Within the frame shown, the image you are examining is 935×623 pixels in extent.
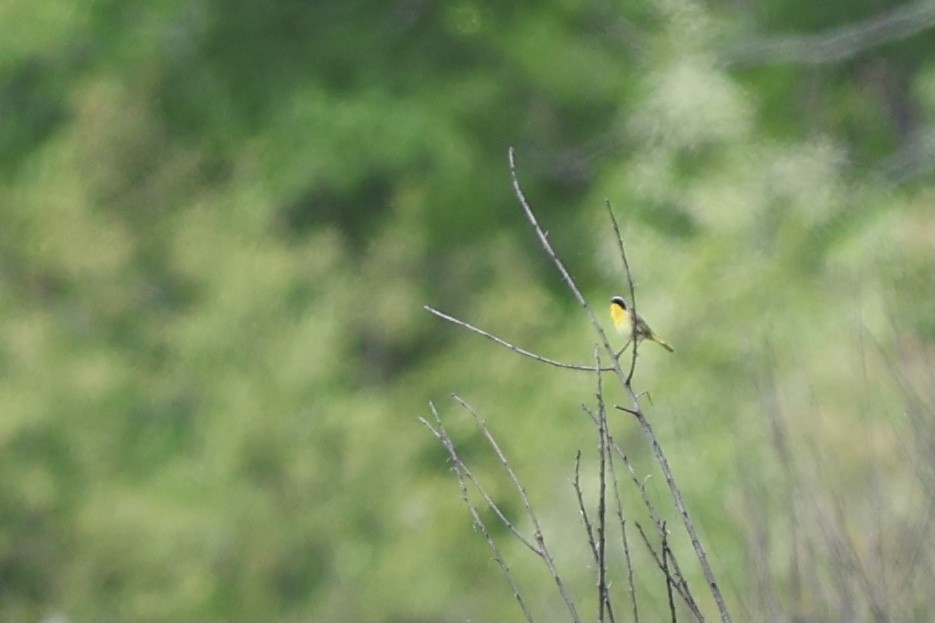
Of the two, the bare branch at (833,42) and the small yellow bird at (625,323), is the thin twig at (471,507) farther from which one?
the bare branch at (833,42)

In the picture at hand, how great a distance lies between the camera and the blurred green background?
43.8 feet

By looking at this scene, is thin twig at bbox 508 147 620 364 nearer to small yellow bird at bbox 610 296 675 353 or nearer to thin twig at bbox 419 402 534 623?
thin twig at bbox 419 402 534 623

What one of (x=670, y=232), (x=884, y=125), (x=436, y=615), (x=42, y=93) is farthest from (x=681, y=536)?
(x=42, y=93)

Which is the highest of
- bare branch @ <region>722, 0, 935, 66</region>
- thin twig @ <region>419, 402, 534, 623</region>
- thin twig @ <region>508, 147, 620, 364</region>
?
bare branch @ <region>722, 0, 935, 66</region>

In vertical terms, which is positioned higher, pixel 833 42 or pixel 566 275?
pixel 833 42

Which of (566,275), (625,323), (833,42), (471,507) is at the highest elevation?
(833,42)

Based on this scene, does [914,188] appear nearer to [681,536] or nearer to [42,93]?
[681,536]

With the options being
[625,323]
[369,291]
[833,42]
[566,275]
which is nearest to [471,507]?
[566,275]

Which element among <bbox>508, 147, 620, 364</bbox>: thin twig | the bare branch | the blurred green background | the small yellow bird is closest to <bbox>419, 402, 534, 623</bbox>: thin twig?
<bbox>508, 147, 620, 364</bbox>: thin twig

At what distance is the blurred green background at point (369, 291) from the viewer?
13.4 meters

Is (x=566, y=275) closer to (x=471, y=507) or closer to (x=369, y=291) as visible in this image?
(x=471, y=507)

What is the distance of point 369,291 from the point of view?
56.6 ft

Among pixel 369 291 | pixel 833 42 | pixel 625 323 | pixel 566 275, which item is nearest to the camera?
pixel 566 275

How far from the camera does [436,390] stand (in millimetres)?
16766
